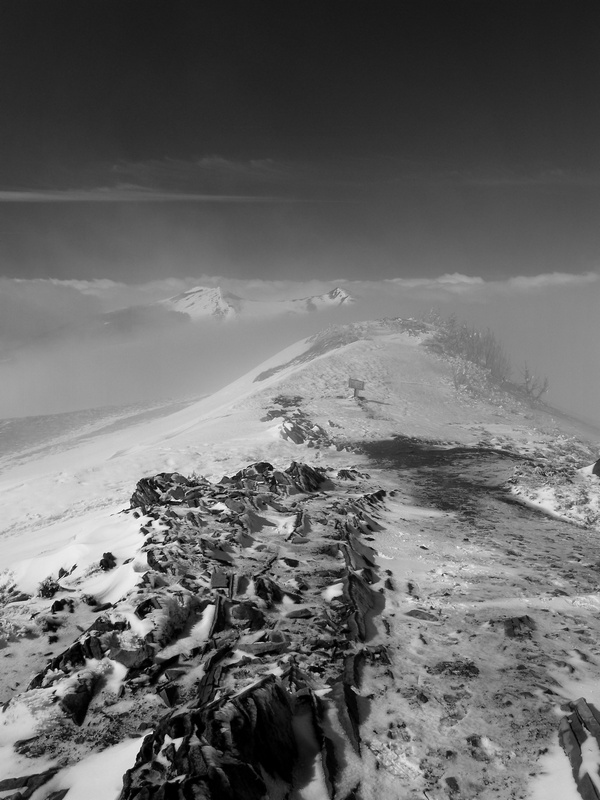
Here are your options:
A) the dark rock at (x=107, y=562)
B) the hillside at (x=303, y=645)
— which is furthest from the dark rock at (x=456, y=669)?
the dark rock at (x=107, y=562)

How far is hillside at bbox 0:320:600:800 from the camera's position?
166 inches

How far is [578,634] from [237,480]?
11505 mm

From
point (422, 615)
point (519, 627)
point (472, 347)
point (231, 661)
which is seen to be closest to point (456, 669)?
point (422, 615)

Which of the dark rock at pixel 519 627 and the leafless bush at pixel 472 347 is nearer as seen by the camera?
the dark rock at pixel 519 627

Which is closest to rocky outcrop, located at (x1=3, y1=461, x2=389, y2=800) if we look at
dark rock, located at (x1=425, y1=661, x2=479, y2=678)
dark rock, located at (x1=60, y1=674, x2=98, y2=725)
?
dark rock, located at (x1=60, y1=674, x2=98, y2=725)

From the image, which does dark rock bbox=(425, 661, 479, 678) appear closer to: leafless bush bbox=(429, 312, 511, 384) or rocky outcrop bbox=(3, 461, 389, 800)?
rocky outcrop bbox=(3, 461, 389, 800)

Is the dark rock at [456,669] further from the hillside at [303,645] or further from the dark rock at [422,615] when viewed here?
the dark rock at [422,615]

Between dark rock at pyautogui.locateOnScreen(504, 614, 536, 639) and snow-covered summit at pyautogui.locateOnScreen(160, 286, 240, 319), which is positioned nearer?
dark rock at pyautogui.locateOnScreen(504, 614, 536, 639)

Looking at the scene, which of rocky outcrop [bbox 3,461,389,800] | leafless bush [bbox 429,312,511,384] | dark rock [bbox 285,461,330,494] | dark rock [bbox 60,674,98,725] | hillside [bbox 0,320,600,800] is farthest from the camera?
leafless bush [bbox 429,312,511,384]

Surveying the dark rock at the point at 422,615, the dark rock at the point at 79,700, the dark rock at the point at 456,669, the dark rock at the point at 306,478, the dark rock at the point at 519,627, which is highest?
the dark rock at the point at 79,700

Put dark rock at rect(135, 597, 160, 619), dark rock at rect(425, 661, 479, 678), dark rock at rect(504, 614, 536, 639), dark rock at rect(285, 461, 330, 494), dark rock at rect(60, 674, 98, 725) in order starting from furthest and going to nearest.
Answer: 1. dark rock at rect(285, 461, 330, 494)
2. dark rock at rect(504, 614, 536, 639)
3. dark rock at rect(135, 597, 160, 619)
4. dark rock at rect(425, 661, 479, 678)
5. dark rock at rect(60, 674, 98, 725)

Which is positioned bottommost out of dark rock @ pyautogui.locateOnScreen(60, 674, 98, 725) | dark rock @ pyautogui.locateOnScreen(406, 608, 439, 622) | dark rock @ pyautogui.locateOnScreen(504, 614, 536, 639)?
dark rock @ pyautogui.locateOnScreen(406, 608, 439, 622)

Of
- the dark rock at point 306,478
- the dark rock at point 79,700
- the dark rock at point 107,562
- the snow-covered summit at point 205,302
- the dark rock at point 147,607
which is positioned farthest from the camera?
the snow-covered summit at point 205,302

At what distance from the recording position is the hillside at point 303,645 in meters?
4.22
